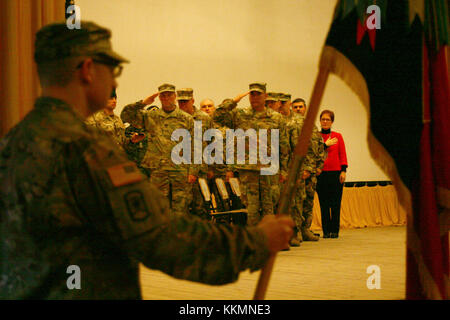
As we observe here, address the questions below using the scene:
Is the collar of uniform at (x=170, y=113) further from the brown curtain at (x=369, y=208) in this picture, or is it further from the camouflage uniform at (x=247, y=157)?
the brown curtain at (x=369, y=208)

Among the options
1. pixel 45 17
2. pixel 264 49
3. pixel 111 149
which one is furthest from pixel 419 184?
pixel 264 49

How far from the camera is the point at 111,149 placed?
130cm

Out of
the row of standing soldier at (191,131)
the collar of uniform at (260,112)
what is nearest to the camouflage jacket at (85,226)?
the row of standing soldier at (191,131)

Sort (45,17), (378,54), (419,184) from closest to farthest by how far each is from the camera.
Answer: (378,54), (419,184), (45,17)

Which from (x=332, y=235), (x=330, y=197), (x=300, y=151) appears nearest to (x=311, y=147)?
(x=330, y=197)

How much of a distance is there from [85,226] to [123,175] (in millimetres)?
148

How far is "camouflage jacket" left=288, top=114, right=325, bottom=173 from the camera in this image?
6.70m

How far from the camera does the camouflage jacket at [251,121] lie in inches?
245

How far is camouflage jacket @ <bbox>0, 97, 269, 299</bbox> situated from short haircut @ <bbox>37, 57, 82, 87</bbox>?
6cm

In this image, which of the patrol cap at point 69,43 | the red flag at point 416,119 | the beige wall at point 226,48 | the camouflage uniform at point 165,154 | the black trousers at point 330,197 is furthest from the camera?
the beige wall at point 226,48

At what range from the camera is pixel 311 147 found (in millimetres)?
7059

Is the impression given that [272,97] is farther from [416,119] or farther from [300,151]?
[300,151]

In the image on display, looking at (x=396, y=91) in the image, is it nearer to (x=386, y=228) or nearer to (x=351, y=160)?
(x=386, y=228)

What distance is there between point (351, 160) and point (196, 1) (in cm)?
384
